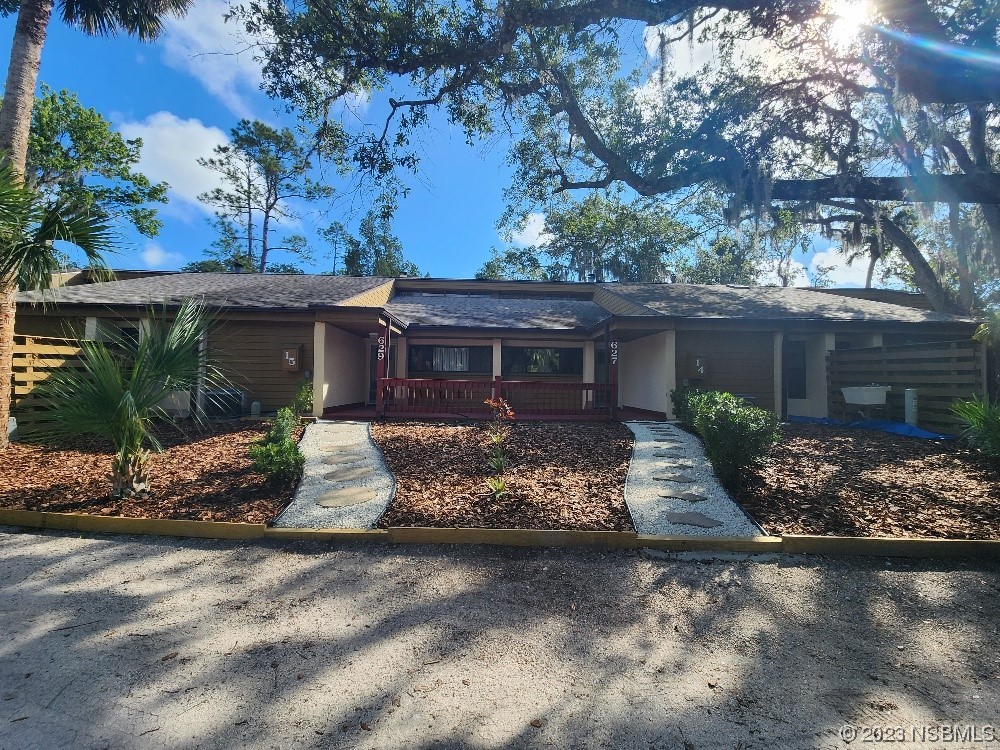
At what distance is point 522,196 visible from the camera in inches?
642

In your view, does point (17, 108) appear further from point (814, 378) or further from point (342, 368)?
point (814, 378)

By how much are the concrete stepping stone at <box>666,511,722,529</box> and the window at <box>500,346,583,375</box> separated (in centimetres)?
969

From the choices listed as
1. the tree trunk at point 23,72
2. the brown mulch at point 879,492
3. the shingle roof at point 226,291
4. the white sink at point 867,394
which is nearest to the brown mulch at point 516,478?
the brown mulch at point 879,492

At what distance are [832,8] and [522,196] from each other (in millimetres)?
9583

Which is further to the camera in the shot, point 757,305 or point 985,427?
point 757,305

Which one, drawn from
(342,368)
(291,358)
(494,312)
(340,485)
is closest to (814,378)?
(494,312)

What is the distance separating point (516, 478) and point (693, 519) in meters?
2.06

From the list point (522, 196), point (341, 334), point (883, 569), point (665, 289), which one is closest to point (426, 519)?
point (883, 569)

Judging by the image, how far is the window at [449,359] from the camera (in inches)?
560

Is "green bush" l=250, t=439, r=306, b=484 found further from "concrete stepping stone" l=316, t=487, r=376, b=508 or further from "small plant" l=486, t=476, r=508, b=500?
"small plant" l=486, t=476, r=508, b=500

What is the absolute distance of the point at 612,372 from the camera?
34.6 ft

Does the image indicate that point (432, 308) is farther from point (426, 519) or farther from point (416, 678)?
point (416, 678)

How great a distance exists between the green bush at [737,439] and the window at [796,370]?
7818mm

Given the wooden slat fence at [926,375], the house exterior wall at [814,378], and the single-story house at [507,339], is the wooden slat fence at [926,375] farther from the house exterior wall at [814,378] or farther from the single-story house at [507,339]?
the single-story house at [507,339]
